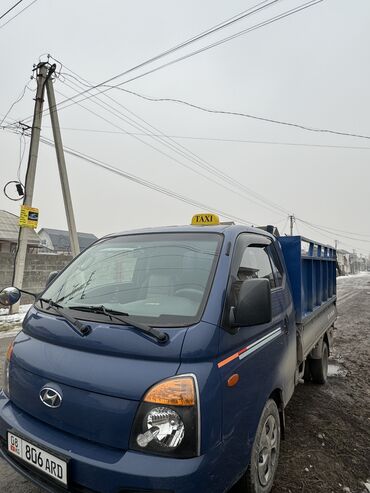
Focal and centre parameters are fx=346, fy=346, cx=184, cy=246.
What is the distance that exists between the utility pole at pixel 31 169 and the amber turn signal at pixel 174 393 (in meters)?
9.75

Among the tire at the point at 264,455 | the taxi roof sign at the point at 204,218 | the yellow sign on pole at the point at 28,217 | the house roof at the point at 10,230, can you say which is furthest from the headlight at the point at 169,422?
the house roof at the point at 10,230

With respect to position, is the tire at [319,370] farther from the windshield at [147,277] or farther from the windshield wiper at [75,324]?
the windshield wiper at [75,324]

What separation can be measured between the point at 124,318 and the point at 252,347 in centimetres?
86

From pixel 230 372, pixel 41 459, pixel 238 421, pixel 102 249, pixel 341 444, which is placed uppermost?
pixel 102 249

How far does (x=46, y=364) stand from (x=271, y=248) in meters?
2.10

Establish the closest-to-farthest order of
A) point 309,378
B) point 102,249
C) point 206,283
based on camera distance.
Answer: point 206,283, point 102,249, point 309,378

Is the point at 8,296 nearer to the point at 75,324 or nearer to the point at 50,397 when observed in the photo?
the point at 75,324

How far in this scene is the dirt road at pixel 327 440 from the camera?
2688 millimetres

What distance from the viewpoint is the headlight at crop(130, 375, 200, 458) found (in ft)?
5.38

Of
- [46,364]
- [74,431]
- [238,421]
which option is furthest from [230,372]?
[46,364]

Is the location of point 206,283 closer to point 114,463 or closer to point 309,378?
point 114,463

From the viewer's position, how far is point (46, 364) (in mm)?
2016

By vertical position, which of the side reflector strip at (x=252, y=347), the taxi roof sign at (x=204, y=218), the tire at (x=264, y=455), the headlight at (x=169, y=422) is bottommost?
the tire at (x=264, y=455)

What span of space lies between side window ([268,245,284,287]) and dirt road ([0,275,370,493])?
5.07 feet
